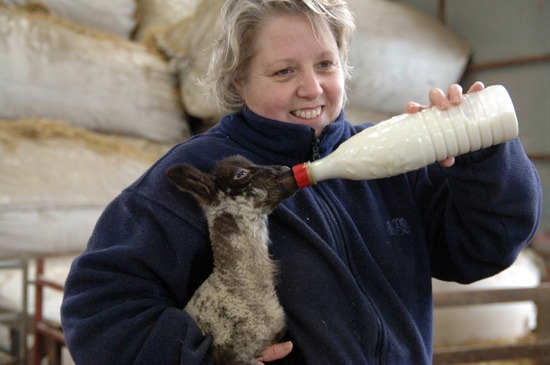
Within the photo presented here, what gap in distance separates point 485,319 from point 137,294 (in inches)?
82.0

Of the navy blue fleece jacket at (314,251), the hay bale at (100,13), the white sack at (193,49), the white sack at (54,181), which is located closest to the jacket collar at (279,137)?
the navy blue fleece jacket at (314,251)

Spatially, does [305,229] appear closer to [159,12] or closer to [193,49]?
[193,49]

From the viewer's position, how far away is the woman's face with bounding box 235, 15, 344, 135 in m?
0.95

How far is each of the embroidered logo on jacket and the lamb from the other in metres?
0.22

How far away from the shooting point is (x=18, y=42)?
2459mm

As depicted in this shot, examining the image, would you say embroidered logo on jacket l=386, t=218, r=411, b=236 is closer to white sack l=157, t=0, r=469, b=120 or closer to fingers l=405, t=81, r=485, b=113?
fingers l=405, t=81, r=485, b=113

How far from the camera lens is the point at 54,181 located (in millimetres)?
2246

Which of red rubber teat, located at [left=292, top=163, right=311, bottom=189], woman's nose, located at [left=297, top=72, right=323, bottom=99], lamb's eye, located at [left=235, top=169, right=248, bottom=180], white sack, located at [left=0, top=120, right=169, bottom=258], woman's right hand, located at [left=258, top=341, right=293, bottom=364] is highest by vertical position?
woman's nose, located at [left=297, top=72, right=323, bottom=99]

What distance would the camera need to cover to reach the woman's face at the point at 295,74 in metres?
0.95

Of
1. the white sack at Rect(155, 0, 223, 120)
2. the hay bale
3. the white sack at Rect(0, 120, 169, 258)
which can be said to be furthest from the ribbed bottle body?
the hay bale

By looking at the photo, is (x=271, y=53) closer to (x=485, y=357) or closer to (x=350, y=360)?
(x=350, y=360)

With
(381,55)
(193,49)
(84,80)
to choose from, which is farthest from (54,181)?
(381,55)

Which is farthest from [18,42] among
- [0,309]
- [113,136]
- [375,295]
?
[375,295]

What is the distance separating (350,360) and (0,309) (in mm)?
1428
